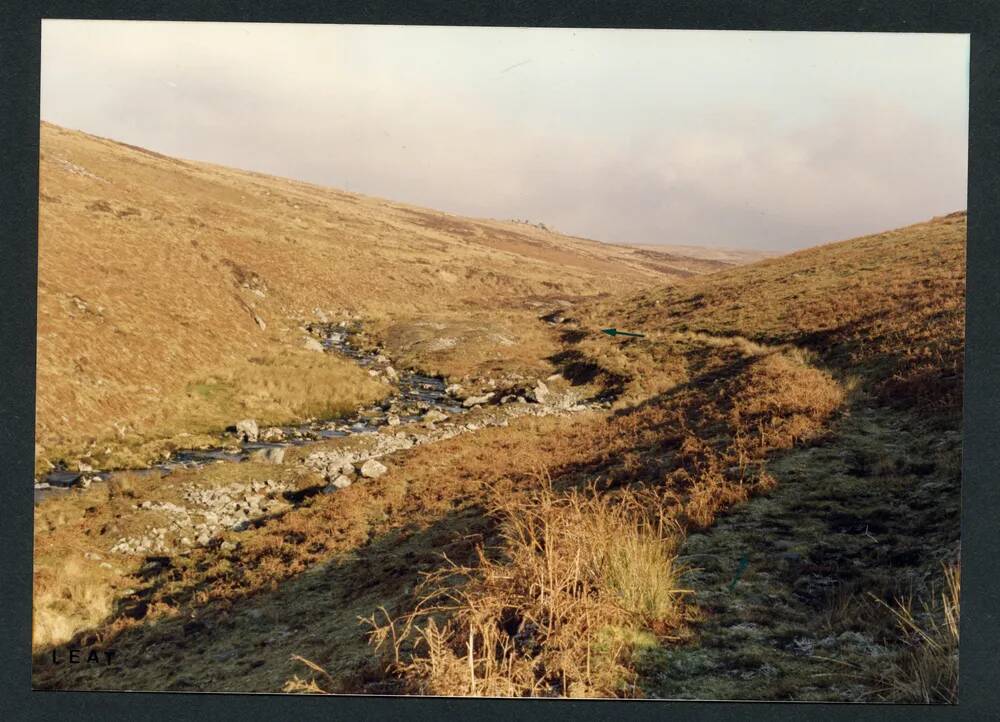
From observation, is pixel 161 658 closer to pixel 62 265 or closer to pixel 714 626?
pixel 62 265

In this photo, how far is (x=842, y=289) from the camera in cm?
914

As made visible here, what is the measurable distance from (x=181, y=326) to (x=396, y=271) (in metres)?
6.95

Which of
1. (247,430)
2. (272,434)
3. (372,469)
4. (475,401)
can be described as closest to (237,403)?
(247,430)

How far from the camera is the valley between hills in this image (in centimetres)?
458

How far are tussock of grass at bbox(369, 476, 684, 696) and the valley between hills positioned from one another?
0.03 metres

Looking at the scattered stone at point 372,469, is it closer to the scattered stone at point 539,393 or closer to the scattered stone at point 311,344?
the scattered stone at point 311,344

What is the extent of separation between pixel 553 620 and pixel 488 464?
473cm

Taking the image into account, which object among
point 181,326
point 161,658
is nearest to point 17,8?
point 181,326

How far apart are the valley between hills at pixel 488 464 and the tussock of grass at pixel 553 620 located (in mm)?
30

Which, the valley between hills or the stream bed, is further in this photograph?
the stream bed

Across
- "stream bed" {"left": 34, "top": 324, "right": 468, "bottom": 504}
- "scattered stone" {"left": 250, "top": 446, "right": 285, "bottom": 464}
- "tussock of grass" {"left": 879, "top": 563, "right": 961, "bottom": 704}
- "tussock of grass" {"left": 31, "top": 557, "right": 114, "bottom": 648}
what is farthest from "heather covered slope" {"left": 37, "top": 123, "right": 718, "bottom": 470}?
"tussock of grass" {"left": 879, "top": 563, "right": 961, "bottom": 704}

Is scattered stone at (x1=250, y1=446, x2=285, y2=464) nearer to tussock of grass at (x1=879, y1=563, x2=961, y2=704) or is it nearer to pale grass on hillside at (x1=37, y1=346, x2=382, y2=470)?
pale grass on hillside at (x1=37, y1=346, x2=382, y2=470)

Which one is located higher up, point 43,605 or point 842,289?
point 842,289

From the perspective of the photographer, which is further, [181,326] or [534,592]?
[181,326]
